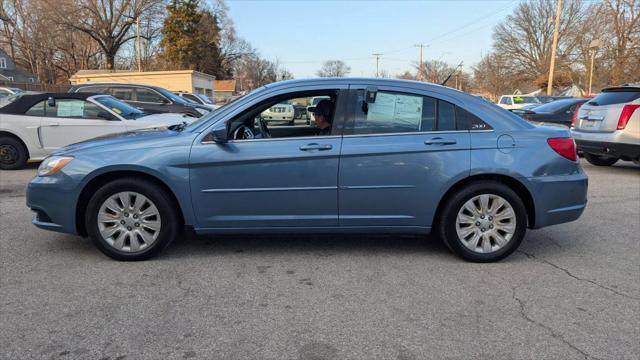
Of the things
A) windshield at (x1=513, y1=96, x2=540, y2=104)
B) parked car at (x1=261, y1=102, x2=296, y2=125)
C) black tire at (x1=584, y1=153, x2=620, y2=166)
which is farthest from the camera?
windshield at (x1=513, y1=96, x2=540, y2=104)

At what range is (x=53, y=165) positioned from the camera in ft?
13.5

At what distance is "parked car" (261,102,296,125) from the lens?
4.77 metres

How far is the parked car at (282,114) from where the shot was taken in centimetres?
477

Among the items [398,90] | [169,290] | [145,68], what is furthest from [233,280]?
[145,68]

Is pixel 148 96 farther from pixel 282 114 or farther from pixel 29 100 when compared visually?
pixel 282 114

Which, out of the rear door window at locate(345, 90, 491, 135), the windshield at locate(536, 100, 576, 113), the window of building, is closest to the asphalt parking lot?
the rear door window at locate(345, 90, 491, 135)

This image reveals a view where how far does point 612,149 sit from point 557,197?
17.5 ft

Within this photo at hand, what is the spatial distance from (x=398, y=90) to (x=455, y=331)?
84.6 inches

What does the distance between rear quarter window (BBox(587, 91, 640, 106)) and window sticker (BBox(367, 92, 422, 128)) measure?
6.28 m

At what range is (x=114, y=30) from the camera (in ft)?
155

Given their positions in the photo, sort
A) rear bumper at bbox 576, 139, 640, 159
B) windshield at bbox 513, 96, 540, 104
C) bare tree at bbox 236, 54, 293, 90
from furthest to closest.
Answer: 1. bare tree at bbox 236, 54, 293, 90
2. windshield at bbox 513, 96, 540, 104
3. rear bumper at bbox 576, 139, 640, 159

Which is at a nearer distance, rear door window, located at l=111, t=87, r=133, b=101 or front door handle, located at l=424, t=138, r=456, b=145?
front door handle, located at l=424, t=138, r=456, b=145

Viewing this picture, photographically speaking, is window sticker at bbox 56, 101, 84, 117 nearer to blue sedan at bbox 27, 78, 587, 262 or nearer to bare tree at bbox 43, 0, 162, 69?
blue sedan at bbox 27, 78, 587, 262

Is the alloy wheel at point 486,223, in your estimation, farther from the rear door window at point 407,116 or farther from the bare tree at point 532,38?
the bare tree at point 532,38
